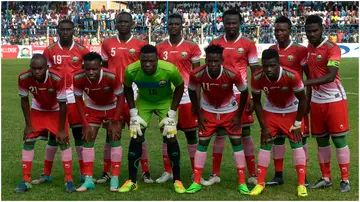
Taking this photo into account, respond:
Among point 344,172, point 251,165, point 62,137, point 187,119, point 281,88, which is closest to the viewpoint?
point 281,88

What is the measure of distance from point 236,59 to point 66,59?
2.59 m

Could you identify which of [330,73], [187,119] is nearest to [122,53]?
[187,119]

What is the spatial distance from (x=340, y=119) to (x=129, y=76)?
9.79 ft

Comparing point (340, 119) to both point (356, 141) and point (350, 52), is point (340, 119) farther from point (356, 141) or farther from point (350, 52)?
point (350, 52)

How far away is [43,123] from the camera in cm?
846

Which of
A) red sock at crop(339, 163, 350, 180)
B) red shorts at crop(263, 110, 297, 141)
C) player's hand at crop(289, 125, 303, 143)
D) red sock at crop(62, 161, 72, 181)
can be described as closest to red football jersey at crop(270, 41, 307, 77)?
red shorts at crop(263, 110, 297, 141)

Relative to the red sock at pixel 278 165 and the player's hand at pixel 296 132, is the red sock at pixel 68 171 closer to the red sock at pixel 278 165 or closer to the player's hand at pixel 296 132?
the red sock at pixel 278 165

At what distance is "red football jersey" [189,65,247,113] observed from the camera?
823 centimetres

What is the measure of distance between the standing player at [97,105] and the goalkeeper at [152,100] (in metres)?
0.18

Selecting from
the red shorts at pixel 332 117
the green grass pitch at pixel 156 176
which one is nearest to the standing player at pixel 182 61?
the green grass pitch at pixel 156 176

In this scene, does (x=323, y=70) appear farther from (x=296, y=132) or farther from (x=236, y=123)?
(x=236, y=123)

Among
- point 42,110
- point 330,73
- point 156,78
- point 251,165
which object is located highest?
point 330,73

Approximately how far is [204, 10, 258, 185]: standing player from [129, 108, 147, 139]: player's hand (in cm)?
126

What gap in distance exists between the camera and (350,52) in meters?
41.7
